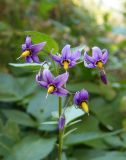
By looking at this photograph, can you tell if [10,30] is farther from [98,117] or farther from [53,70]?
[53,70]

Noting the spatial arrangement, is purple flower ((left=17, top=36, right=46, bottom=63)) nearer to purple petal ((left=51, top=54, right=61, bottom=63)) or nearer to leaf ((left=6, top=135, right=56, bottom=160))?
purple petal ((left=51, top=54, right=61, bottom=63))

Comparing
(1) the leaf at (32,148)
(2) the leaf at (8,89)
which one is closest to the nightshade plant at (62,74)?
(1) the leaf at (32,148)

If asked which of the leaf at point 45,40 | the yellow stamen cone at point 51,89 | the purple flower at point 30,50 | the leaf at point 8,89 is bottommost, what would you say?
the yellow stamen cone at point 51,89

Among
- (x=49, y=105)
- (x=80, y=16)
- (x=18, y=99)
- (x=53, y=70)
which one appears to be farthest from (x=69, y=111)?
(x=80, y=16)

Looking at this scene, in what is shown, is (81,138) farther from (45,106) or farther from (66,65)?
(66,65)

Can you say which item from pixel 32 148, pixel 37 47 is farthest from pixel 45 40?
pixel 32 148

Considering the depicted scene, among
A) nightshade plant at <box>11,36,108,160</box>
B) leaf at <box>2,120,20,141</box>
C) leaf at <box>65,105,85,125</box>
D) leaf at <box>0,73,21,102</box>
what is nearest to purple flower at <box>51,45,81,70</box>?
nightshade plant at <box>11,36,108,160</box>

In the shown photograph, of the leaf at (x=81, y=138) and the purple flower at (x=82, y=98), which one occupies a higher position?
the leaf at (x=81, y=138)

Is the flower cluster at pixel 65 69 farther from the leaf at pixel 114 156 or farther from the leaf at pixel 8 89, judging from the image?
the leaf at pixel 8 89
